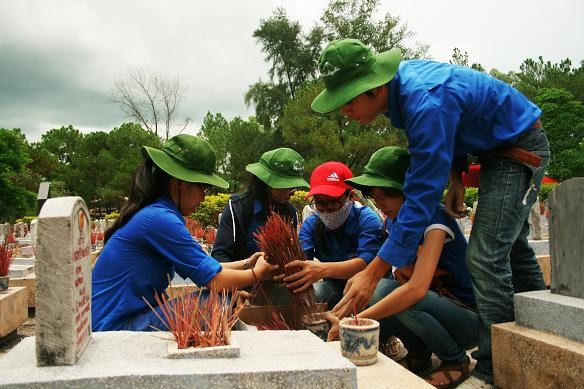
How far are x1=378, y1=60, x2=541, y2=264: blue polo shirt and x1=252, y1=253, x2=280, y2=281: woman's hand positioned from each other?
0.76 meters

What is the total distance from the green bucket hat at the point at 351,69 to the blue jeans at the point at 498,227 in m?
0.77

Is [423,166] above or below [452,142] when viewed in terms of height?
below

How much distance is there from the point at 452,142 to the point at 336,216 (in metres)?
1.38

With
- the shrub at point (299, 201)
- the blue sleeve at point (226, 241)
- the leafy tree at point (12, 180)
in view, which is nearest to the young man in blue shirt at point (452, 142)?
the blue sleeve at point (226, 241)

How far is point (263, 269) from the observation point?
304cm

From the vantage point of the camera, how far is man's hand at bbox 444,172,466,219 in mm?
3008

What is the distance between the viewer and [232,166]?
32250mm

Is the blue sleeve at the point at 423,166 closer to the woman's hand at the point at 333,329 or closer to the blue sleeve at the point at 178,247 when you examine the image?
the woman's hand at the point at 333,329

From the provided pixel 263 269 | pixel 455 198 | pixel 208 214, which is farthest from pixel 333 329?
pixel 208 214

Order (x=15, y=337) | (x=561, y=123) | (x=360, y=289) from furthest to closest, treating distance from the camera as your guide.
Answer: (x=561, y=123) < (x=15, y=337) < (x=360, y=289)

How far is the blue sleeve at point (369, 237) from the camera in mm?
3619

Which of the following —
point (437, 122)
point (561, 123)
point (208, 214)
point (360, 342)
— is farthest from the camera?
point (561, 123)

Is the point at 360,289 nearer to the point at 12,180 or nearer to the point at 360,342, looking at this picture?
the point at 360,342

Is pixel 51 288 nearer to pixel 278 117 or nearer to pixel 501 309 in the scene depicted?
pixel 501 309
